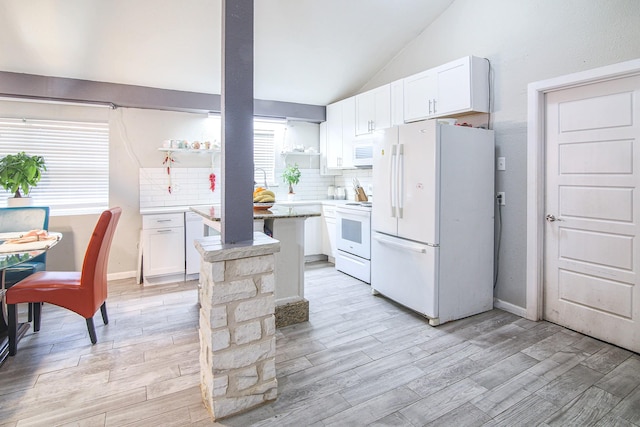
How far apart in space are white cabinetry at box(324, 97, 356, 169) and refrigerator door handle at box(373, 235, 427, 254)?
1705 millimetres

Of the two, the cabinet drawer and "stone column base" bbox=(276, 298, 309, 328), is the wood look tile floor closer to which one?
"stone column base" bbox=(276, 298, 309, 328)

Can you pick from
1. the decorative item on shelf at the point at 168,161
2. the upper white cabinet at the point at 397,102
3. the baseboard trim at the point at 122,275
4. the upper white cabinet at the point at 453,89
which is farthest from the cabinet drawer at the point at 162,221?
the upper white cabinet at the point at 453,89

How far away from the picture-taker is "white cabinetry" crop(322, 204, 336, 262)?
4.91 meters

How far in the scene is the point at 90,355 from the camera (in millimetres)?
2469

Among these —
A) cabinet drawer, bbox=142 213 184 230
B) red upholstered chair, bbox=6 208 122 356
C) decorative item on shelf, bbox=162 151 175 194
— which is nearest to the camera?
red upholstered chair, bbox=6 208 122 356

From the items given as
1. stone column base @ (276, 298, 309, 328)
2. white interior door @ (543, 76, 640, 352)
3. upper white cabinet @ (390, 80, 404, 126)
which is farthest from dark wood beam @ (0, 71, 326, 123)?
white interior door @ (543, 76, 640, 352)

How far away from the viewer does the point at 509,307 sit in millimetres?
3258

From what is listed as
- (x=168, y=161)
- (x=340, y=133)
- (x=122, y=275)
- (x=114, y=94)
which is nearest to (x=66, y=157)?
(x=114, y=94)

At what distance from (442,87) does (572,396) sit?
106 inches

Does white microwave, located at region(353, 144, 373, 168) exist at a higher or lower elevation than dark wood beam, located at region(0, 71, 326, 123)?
lower

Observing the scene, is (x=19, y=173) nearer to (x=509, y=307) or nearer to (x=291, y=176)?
(x=291, y=176)

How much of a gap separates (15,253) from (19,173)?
67.0 inches

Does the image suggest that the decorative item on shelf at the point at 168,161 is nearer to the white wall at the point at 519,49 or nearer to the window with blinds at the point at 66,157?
the window with blinds at the point at 66,157

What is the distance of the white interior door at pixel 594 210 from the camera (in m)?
2.52
